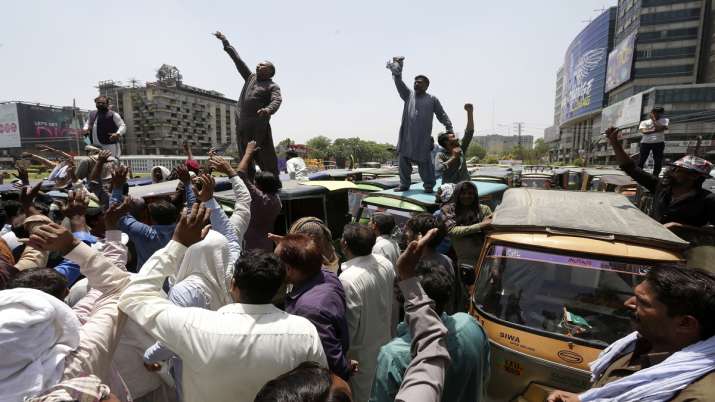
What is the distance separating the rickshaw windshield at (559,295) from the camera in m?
2.89

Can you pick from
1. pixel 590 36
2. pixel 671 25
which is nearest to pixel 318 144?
pixel 590 36

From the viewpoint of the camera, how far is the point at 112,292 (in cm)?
187

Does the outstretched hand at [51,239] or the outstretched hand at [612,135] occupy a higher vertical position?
the outstretched hand at [612,135]

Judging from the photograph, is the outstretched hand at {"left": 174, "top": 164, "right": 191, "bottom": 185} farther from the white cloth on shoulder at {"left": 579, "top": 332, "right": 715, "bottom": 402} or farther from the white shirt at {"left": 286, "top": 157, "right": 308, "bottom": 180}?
the white shirt at {"left": 286, "top": 157, "right": 308, "bottom": 180}

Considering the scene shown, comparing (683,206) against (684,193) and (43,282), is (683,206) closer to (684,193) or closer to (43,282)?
(684,193)

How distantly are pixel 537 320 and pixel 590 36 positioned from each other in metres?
102

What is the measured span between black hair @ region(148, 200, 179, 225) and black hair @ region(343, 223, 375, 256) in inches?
61.8

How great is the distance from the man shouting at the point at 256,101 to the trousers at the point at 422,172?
236cm

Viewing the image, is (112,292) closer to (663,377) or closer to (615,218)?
(663,377)

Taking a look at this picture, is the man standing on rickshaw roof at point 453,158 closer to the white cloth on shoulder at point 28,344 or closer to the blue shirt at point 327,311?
the blue shirt at point 327,311

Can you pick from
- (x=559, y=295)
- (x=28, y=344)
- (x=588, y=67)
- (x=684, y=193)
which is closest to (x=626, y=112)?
(x=588, y=67)

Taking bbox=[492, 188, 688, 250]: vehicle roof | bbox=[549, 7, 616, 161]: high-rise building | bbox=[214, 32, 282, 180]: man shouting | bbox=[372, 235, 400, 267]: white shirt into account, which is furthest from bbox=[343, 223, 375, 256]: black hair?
bbox=[549, 7, 616, 161]: high-rise building

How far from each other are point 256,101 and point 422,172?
2.92 meters

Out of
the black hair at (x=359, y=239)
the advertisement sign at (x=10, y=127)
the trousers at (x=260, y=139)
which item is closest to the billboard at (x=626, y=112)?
the trousers at (x=260, y=139)
